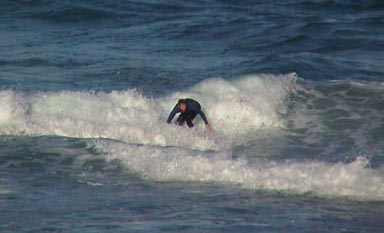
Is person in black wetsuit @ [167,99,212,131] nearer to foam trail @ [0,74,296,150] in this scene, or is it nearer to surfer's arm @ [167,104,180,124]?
surfer's arm @ [167,104,180,124]

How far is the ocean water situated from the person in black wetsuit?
0.24m

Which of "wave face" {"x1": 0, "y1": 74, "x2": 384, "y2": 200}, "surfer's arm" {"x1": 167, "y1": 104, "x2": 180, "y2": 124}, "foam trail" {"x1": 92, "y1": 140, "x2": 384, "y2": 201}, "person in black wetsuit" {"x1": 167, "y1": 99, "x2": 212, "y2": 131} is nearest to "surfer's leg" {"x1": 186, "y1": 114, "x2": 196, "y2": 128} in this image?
"person in black wetsuit" {"x1": 167, "y1": 99, "x2": 212, "y2": 131}

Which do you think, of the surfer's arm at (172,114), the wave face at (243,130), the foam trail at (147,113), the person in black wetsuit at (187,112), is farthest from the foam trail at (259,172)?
the person in black wetsuit at (187,112)

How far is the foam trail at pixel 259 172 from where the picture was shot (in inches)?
603

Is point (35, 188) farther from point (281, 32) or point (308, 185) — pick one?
point (281, 32)

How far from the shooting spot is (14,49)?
26297mm

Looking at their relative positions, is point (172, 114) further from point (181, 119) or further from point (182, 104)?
point (181, 119)

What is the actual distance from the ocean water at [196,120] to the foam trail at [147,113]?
1.4 inches

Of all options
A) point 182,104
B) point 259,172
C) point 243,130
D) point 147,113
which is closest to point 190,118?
point 182,104

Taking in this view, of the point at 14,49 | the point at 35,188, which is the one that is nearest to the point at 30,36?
the point at 14,49

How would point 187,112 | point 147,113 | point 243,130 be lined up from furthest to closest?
point 147,113 → point 243,130 → point 187,112

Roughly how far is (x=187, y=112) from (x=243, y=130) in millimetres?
1326

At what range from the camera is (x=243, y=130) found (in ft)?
68.2

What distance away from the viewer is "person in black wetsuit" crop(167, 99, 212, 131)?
19.7 m
